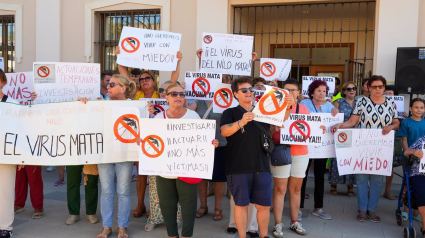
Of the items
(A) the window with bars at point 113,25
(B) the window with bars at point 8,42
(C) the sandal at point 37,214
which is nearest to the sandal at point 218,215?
(C) the sandal at point 37,214

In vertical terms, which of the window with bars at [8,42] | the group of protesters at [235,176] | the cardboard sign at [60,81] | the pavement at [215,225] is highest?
the window with bars at [8,42]

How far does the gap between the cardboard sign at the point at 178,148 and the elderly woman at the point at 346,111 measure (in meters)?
3.18

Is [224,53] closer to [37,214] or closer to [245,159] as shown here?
[245,159]

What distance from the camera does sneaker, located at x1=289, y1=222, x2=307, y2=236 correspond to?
15.3 feet

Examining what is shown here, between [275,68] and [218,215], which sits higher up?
[275,68]

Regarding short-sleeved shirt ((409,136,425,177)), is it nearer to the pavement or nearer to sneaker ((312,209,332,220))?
the pavement

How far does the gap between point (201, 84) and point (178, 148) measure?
61.3 inches

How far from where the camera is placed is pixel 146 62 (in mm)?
5402

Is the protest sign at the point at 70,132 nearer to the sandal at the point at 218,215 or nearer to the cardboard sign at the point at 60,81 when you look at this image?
the cardboard sign at the point at 60,81

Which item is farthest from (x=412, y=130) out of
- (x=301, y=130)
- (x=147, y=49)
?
(x=147, y=49)

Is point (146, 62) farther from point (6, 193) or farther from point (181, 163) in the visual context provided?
point (6, 193)

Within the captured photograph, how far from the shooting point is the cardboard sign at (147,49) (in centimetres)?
535

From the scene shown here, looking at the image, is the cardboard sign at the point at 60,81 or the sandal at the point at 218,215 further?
the sandal at the point at 218,215

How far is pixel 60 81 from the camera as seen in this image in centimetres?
491
